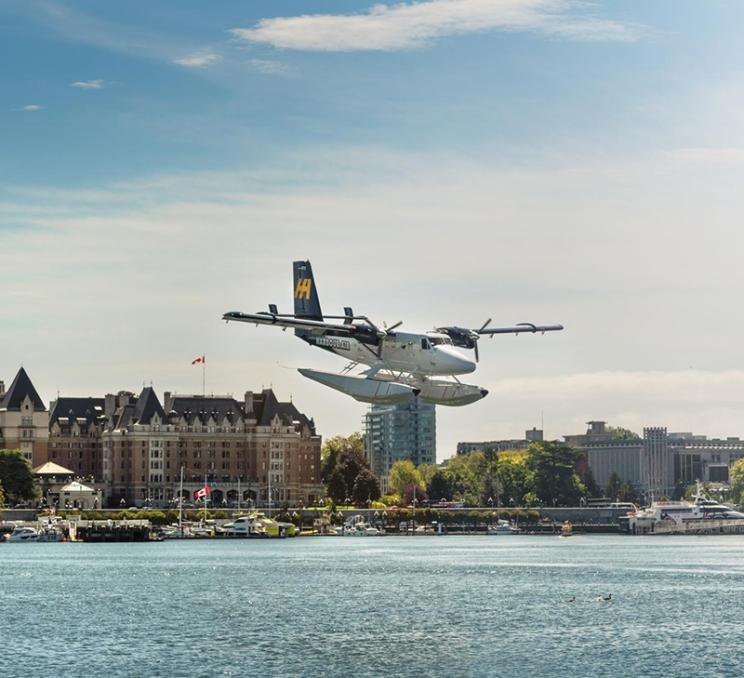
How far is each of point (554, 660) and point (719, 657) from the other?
296 inches

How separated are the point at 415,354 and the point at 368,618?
65.7ft

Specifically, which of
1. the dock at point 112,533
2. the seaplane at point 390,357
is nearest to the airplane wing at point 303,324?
the seaplane at point 390,357

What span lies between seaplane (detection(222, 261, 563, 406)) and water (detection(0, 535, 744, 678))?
12418 mm

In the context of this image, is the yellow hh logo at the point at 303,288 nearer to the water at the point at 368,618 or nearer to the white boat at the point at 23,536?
the water at the point at 368,618

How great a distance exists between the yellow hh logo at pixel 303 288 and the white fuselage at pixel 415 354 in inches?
338

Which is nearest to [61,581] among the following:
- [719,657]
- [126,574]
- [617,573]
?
[126,574]

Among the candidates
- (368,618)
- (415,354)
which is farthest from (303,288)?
(368,618)

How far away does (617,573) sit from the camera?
131750mm

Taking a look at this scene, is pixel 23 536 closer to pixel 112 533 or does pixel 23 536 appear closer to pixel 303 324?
pixel 112 533

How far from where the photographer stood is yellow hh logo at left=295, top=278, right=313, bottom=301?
120 metres

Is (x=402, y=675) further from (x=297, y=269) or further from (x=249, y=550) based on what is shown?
(x=249, y=550)

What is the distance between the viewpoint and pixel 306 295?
392 feet

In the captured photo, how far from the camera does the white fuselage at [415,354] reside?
105125 millimetres

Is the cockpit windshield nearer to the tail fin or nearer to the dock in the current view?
the tail fin
